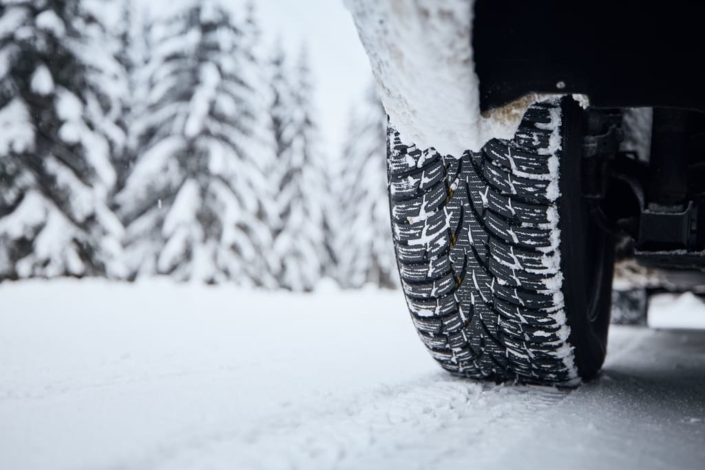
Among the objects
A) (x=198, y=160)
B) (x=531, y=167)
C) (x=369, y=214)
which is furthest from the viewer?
(x=369, y=214)

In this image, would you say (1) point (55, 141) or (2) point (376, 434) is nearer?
(2) point (376, 434)

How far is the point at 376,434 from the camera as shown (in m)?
1.08

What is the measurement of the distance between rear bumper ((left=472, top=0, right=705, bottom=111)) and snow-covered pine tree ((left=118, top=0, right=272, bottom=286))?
11.6m

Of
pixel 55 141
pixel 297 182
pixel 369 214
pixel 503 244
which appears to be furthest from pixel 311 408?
pixel 297 182

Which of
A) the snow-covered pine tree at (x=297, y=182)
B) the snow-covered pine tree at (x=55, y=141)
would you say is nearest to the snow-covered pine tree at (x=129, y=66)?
the snow-covered pine tree at (x=55, y=141)

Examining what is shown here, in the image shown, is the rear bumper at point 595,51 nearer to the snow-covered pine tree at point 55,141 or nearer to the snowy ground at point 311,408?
the snowy ground at point 311,408

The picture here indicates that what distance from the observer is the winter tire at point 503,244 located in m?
1.26

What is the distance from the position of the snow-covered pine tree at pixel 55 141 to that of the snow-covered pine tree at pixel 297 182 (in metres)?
5.97

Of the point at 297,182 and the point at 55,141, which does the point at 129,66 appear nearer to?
the point at 55,141

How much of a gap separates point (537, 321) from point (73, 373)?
1.54 m

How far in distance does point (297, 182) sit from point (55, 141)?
25.5ft

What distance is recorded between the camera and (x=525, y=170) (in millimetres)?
1254

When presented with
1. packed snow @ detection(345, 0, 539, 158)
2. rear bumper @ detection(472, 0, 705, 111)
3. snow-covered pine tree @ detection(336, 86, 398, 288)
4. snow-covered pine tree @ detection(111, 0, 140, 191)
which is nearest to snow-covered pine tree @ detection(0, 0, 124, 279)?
snow-covered pine tree @ detection(111, 0, 140, 191)

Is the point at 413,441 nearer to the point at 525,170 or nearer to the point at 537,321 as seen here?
the point at 537,321
